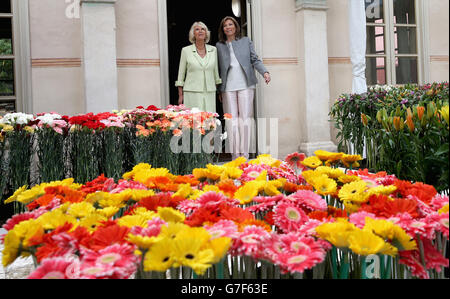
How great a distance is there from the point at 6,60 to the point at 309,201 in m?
6.41

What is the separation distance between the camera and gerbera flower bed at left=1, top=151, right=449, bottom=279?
792 millimetres

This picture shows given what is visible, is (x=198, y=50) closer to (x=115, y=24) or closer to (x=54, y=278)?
(x=115, y=24)

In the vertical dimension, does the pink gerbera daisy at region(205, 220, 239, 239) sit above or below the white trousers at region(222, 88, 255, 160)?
A: below

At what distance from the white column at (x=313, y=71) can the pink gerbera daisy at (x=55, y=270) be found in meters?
6.81

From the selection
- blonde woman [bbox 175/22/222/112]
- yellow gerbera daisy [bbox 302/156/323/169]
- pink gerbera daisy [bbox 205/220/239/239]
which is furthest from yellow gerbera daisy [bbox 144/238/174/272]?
blonde woman [bbox 175/22/222/112]

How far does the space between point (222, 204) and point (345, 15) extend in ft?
24.7

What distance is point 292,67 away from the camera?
7.58 meters

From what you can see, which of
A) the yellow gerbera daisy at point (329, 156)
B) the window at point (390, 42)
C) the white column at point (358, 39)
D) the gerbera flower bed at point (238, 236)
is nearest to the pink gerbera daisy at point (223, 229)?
the gerbera flower bed at point (238, 236)

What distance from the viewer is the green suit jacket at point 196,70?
19.8ft

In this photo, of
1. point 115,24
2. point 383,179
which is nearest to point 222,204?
point 383,179

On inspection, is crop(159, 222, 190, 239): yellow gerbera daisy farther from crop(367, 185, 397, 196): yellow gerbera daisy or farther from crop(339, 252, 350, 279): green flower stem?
crop(367, 185, 397, 196): yellow gerbera daisy

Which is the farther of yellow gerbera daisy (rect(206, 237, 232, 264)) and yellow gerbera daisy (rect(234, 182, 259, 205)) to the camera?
yellow gerbera daisy (rect(234, 182, 259, 205))

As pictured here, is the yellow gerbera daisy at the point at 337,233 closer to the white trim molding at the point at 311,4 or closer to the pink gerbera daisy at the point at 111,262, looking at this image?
the pink gerbera daisy at the point at 111,262

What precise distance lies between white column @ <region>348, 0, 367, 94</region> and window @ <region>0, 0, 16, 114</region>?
15.9 ft
